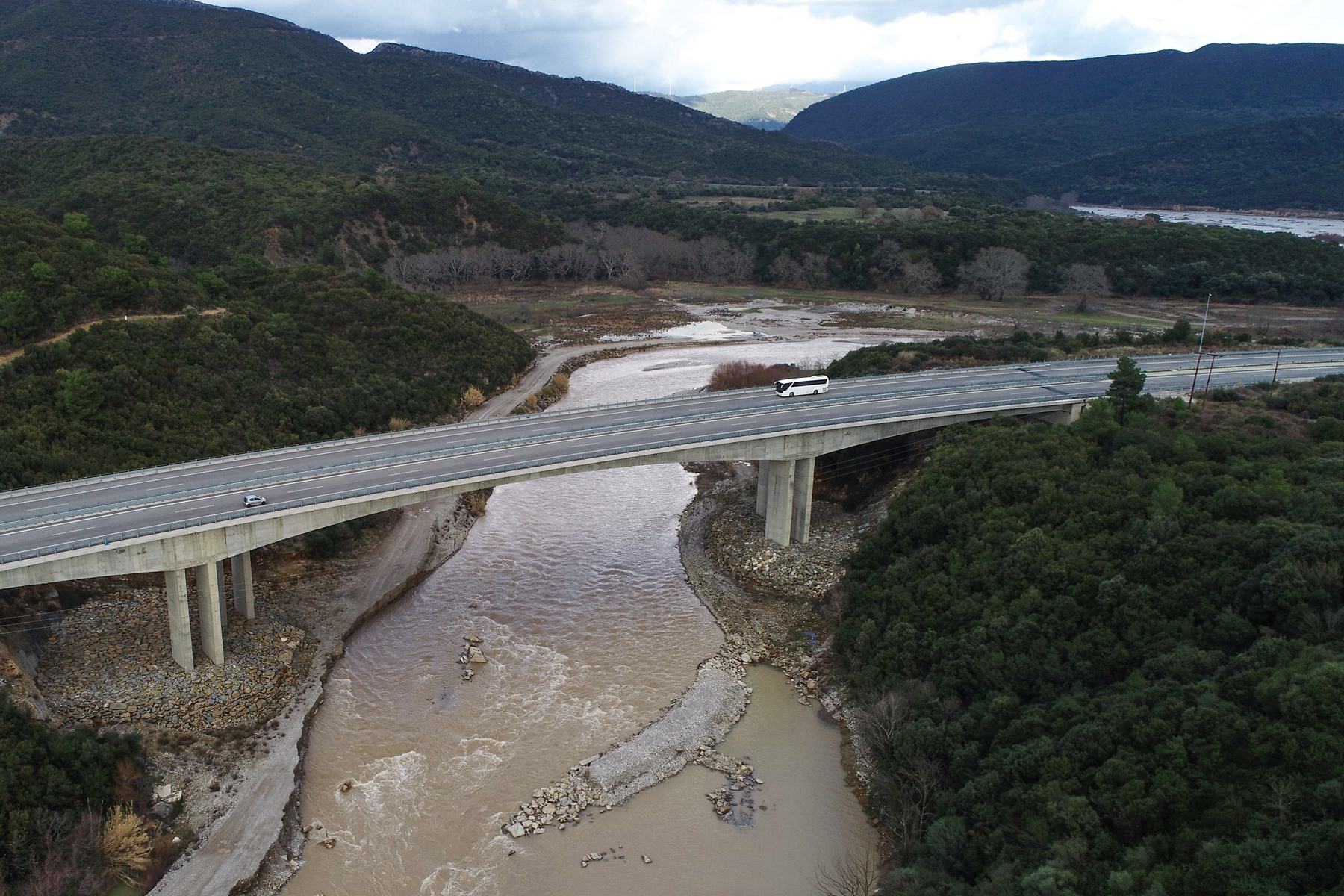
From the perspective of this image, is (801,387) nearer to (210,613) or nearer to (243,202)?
(210,613)

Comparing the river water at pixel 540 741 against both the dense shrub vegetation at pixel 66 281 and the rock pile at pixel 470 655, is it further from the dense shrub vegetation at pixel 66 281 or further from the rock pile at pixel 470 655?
the dense shrub vegetation at pixel 66 281

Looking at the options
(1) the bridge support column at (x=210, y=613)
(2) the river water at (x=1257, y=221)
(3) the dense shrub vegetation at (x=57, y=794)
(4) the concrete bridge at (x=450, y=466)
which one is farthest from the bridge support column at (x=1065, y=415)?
(2) the river water at (x=1257, y=221)

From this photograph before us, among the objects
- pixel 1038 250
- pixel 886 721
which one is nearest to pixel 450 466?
pixel 886 721

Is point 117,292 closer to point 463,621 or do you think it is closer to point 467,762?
point 463,621

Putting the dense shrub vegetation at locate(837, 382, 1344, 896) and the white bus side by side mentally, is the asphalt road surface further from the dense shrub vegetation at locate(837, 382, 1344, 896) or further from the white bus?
the dense shrub vegetation at locate(837, 382, 1344, 896)

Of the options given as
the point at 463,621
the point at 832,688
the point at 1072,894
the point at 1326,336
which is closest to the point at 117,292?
the point at 463,621

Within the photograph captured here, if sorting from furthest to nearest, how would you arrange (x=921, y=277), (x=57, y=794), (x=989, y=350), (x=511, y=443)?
(x=921, y=277) < (x=989, y=350) < (x=511, y=443) < (x=57, y=794)

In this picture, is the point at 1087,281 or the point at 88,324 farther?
the point at 1087,281
